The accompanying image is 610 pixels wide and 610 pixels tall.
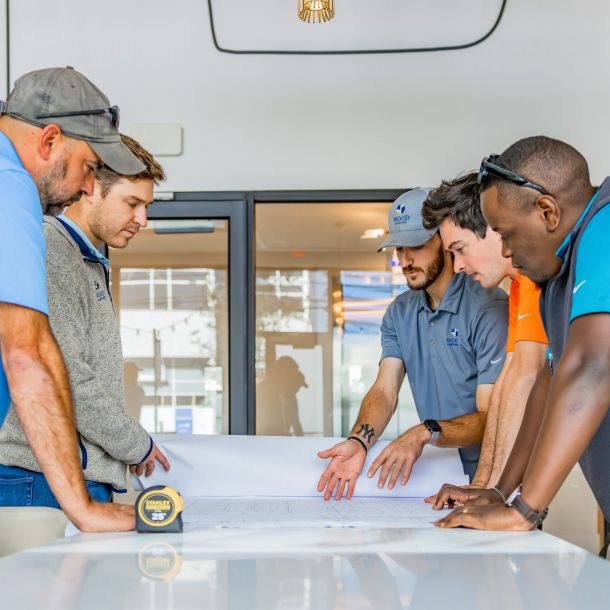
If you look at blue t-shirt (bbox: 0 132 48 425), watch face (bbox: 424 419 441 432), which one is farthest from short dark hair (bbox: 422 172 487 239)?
blue t-shirt (bbox: 0 132 48 425)

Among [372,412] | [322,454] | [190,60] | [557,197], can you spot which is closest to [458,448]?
[372,412]

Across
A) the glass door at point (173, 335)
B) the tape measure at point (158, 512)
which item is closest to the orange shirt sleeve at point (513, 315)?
the tape measure at point (158, 512)

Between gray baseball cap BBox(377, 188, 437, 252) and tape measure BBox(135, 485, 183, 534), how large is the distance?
1220 millimetres

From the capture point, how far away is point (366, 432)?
83.2 inches

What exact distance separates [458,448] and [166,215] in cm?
205

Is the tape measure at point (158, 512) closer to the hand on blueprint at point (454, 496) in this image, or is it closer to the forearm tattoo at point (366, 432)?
the hand on blueprint at point (454, 496)

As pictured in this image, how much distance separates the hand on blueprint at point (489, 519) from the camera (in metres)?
1.38

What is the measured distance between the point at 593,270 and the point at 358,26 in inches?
105

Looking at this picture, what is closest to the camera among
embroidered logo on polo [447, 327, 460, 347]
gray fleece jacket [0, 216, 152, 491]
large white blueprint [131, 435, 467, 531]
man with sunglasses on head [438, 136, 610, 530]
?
man with sunglasses on head [438, 136, 610, 530]

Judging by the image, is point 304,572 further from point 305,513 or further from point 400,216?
point 400,216

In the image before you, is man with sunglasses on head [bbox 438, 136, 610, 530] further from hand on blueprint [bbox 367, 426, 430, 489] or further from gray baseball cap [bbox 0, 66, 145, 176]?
gray baseball cap [bbox 0, 66, 145, 176]

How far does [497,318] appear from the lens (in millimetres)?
2301

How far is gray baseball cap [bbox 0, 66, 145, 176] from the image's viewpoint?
4.96ft

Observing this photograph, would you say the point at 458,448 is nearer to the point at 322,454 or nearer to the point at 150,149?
the point at 322,454
